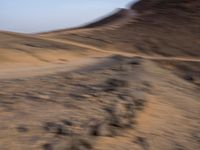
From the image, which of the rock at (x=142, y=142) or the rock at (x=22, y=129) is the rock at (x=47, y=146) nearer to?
the rock at (x=22, y=129)

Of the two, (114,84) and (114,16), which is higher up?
(114,84)

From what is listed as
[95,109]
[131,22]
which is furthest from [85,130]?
[131,22]

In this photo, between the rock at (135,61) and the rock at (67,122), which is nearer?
the rock at (67,122)

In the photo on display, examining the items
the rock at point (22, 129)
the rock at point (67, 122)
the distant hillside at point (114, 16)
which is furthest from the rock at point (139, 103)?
the distant hillside at point (114, 16)

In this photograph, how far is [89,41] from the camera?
11.6 meters

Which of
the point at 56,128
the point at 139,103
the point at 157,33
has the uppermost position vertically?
the point at 56,128

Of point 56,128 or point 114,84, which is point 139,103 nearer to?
point 114,84

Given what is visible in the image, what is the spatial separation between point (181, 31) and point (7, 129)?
30.9 feet

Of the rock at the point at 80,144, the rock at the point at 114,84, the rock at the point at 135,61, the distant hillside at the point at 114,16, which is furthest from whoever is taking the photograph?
the distant hillside at the point at 114,16

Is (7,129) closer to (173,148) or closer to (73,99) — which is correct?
(73,99)

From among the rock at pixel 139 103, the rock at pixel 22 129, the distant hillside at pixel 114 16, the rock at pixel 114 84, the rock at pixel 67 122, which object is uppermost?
the rock at pixel 22 129

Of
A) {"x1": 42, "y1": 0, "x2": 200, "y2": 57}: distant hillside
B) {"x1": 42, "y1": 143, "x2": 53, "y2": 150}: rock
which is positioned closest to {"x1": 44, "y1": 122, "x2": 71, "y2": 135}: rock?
{"x1": 42, "y1": 143, "x2": 53, "y2": 150}: rock

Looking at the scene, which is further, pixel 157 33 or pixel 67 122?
pixel 157 33

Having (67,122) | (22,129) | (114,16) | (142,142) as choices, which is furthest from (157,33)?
(22,129)
